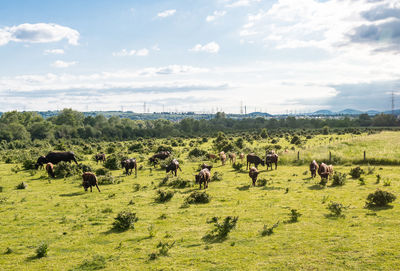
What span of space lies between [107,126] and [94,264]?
105 m

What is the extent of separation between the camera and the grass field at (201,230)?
34.9ft

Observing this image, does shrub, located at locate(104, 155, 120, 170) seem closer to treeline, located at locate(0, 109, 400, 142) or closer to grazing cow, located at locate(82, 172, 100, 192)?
grazing cow, located at locate(82, 172, 100, 192)

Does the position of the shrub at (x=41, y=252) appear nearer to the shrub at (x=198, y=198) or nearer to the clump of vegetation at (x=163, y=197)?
the clump of vegetation at (x=163, y=197)

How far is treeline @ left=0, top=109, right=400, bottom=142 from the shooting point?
9256 cm

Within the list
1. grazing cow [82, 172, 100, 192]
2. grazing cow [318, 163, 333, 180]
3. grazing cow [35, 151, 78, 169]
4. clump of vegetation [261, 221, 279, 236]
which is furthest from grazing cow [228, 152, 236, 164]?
clump of vegetation [261, 221, 279, 236]

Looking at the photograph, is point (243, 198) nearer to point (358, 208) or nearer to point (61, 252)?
point (358, 208)

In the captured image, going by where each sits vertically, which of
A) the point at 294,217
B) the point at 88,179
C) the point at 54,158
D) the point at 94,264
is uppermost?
the point at 54,158

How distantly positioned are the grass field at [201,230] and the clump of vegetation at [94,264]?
1.5 inches

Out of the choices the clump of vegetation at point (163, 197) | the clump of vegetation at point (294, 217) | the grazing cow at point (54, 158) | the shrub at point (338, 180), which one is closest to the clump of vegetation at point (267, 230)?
the clump of vegetation at point (294, 217)

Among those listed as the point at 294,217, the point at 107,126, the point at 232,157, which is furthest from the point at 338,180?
the point at 107,126

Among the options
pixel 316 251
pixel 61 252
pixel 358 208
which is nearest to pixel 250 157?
pixel 358 208

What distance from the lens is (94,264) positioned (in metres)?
10.7

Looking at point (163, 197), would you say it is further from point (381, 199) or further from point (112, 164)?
point (112, 164)

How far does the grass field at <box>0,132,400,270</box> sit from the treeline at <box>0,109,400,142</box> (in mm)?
77695
